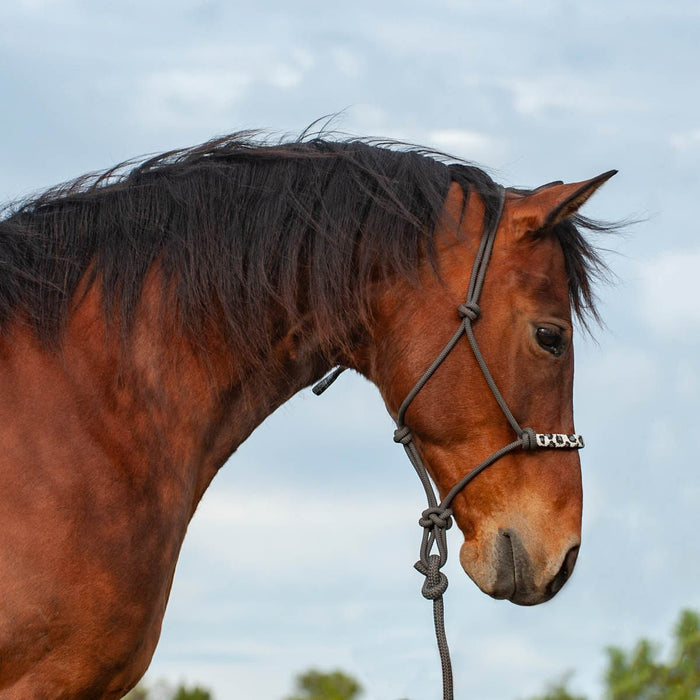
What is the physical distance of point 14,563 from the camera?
321cm

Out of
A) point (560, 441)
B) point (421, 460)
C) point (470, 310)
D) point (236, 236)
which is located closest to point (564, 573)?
point (560, 441)

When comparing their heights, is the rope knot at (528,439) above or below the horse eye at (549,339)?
below

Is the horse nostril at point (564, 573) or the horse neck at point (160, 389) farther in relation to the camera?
the horse nostril at point (564, 573)

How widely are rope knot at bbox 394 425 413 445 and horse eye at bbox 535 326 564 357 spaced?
0.69m

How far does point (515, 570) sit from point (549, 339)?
979 millimetres

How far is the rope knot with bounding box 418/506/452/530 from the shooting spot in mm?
4043

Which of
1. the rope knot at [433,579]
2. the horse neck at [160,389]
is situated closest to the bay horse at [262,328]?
the horse neck at [160,389]

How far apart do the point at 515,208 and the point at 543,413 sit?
36.7 inches

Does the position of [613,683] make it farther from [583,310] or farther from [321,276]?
[321,276]

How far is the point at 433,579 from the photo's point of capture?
4137 mm

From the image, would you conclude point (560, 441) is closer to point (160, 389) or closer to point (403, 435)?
point (403, 435)

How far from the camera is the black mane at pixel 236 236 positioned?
3803mm

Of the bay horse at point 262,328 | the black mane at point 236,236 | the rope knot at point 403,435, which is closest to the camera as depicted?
the bay horse at point 262,328

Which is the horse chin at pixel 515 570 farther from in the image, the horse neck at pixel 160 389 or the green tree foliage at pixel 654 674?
the green tree foliage at pixel 654 674
